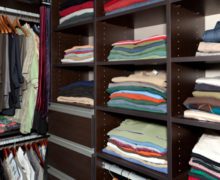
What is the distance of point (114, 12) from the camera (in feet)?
4.18

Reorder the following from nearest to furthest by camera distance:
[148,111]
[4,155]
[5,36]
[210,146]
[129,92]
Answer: [210,146], [148,111], [129,92], [5,36], [4,155]

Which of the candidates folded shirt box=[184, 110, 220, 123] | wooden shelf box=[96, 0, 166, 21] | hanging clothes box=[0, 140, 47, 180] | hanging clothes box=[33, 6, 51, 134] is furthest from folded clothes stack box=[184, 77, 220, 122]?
hanging clothes box=[0, 140, 47, 180]

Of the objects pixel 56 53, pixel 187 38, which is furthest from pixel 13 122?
pixel 187 38

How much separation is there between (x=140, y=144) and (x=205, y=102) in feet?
1.33

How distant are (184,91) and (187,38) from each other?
0.25 m

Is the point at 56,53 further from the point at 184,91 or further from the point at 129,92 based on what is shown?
the point at 184,91

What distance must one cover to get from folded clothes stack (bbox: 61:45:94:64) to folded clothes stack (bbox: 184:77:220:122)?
69 centimetres

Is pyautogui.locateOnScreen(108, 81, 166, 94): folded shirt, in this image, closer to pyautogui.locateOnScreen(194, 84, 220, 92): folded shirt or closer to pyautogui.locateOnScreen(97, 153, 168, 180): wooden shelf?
pyautogui.locateOnScreen(194, 84, 220, 92): folded shirt

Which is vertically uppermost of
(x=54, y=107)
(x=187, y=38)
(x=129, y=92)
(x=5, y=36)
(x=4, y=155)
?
(x=5, y=36)

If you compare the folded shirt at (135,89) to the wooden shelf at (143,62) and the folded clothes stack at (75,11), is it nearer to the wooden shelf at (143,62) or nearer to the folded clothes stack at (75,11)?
the wooden shelf at (143,62)

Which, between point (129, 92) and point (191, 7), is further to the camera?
point (129, 92)

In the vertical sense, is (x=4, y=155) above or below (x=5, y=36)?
below

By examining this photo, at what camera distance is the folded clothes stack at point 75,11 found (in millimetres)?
1432

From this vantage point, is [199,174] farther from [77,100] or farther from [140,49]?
[77,100]
